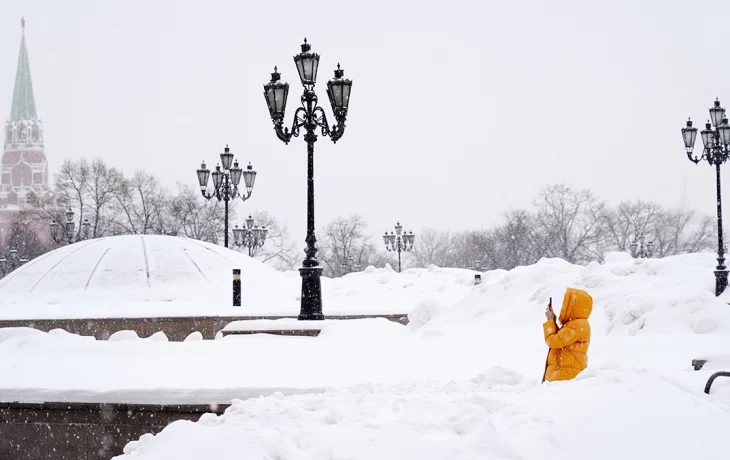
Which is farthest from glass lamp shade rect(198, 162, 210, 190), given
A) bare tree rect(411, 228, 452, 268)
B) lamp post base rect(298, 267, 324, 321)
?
bare tree rect(411, 228, 452, 268)

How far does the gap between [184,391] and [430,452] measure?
12.6 feet

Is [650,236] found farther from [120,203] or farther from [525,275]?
[525,275]

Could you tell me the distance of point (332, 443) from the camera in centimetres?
416

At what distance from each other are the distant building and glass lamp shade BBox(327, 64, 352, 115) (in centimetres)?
10963

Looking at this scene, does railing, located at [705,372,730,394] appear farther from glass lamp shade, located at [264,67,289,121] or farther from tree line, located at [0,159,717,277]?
tree line, located at [0,159,717,277]

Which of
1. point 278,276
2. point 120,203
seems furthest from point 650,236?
point 278,276

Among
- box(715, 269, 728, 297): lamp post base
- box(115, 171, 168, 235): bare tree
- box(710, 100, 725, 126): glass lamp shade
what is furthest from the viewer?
box(115, 171, 168, 235): bare tree

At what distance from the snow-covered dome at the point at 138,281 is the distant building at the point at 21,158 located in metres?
94.8

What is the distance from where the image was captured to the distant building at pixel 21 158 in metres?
117

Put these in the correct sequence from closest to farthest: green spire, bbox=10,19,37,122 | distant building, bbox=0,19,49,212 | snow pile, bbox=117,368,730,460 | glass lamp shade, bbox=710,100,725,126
A: snow pile, bbox=117,368,730,460, glass lamp shade, bbox=710,100,725,126, green spire, bbox=10,19,37,122, distant building, bbox=0,19,49,212

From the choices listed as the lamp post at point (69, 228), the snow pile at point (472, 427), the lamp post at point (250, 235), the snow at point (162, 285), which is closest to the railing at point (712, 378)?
the snow pile at point (472, 427)

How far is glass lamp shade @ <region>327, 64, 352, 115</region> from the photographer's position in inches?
553

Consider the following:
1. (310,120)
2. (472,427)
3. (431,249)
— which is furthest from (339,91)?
(431,249)

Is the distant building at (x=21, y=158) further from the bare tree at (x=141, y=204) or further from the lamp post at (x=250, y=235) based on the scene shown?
the lamp post at (x=250, y=235)
